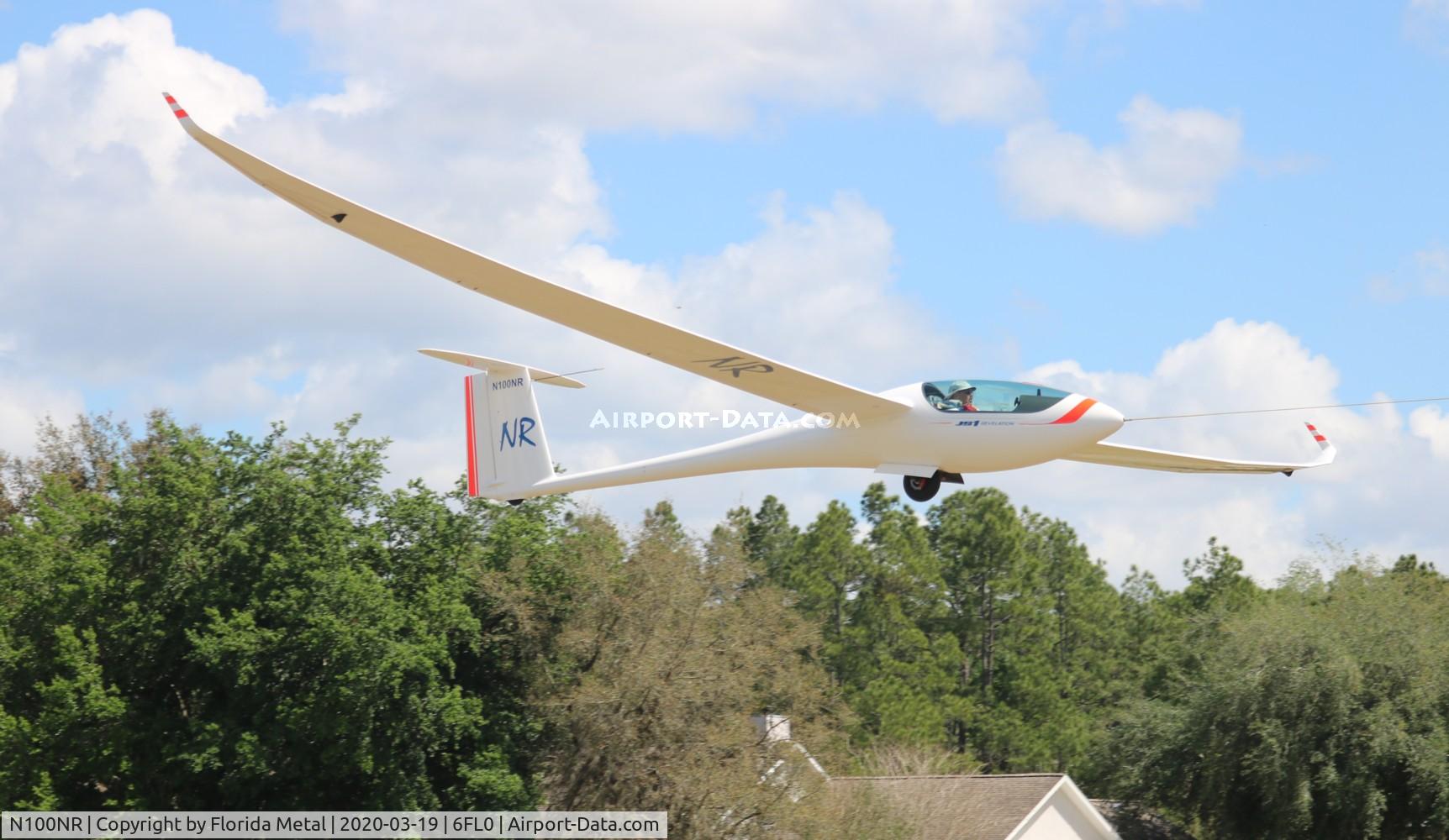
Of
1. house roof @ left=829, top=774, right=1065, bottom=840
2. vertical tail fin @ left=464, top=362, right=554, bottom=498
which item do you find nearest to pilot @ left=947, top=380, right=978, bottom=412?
vertical tail fin @ left=464, top=362, right=554, bottom=498

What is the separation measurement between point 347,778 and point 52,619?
663cm

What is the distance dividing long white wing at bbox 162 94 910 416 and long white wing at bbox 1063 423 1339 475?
3036 mm

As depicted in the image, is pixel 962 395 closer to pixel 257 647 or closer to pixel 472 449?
pixel 472 449

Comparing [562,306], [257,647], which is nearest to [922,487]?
[562,306]

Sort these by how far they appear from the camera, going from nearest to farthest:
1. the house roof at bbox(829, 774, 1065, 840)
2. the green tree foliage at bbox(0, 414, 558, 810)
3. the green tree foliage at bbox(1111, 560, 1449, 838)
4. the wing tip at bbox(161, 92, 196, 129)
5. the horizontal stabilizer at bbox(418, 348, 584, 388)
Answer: the wing tip at bbox(161, 92, 196, 129), the horizontal stabilizer at bbox(418, 348, 584, 388), the green tree foliage at bbox(0, 414, 558, 810), the house roof at bbox(829, 774, 1065, 840), the green tree foliage at bbox(1111, 560, 1449, 838)

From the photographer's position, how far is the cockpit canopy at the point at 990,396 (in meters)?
12.6

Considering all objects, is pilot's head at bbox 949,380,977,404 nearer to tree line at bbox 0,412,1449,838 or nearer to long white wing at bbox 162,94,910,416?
long white wing at bbox 162,94,910,416

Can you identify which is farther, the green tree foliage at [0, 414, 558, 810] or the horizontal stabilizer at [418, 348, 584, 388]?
the green tree foliage at [0, 414, 558, 810]

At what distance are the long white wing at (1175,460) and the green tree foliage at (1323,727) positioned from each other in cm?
2001

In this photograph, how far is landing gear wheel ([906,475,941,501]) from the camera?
13570 millimetres

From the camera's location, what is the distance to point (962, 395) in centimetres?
1284

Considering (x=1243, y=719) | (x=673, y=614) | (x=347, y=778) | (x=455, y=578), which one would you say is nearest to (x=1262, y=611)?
(x=1243, y=719)

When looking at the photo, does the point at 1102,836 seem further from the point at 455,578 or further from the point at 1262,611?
the point at 455,578

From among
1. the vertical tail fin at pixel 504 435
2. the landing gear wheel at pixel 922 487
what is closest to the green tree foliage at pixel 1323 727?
the vertical tail fin at pixel 504 435
